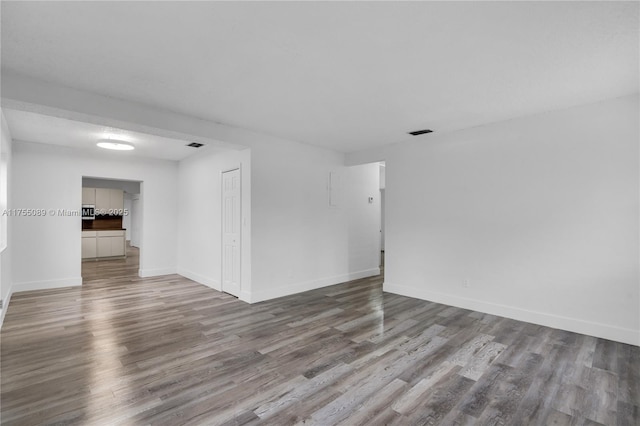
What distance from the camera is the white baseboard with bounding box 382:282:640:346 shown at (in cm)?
331

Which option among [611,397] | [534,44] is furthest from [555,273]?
[534,44]

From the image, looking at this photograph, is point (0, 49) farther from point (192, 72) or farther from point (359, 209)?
point (359, 209)

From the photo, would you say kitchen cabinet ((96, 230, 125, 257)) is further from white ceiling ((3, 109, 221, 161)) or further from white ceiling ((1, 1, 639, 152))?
white ceiling ((1, 1, 639, 152))

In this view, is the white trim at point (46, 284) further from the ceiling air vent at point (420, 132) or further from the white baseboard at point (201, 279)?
the ceiling air vent at point (420, 132)

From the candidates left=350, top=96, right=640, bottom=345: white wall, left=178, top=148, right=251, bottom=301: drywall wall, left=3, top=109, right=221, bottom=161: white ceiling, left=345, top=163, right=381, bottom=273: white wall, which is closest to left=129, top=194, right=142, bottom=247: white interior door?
left=178, top=148, right=251, bottom=301: drywall wall

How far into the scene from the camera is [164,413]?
82.7 inches

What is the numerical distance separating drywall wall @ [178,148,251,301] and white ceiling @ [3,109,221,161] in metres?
0.43

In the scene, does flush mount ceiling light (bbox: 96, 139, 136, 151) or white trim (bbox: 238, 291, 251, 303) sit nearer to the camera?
white trim (bbox: 238, 291, 251, 303)

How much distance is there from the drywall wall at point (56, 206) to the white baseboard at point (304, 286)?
3.51 m

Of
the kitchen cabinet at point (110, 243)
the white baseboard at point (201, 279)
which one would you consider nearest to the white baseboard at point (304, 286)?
the white baseboard at point (201, 279)

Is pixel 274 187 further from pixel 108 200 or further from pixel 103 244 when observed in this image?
pixel 108 200

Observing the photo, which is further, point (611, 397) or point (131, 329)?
point (131, 329)

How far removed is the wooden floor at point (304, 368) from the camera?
2125 mm

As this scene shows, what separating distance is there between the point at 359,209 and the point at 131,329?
459 centimetres
